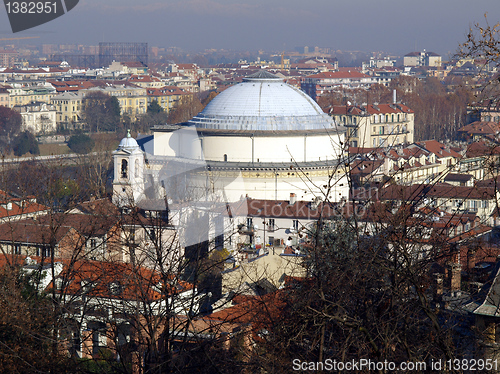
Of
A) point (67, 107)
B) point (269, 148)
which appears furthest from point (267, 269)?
point (67, 107)

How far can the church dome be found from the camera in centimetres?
1873

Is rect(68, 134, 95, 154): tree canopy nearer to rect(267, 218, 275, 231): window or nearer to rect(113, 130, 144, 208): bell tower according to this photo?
rect(113, 130, 144, 208): bell tower

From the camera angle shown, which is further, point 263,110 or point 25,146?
point 25,146

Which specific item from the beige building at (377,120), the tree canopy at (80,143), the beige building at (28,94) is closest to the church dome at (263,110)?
the beige building at (377,120)

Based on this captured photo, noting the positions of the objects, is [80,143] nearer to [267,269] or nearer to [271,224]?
[271,224]

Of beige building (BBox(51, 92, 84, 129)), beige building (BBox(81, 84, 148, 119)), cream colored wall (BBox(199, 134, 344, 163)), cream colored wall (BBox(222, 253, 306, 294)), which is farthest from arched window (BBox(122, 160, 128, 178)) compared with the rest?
beige building (BBox(81, 84, 148, 119))

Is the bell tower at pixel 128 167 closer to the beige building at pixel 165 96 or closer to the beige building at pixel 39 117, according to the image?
the beige building at pixel 39 117

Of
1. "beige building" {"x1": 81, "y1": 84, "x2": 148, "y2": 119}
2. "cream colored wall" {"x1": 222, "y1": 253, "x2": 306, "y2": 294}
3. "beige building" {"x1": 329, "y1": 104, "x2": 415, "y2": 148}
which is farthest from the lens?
"beige building" {"x1": 81, "y1": 84, "x2": 148, "y2": 119}

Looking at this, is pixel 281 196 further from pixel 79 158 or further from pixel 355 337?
pixel 355 337

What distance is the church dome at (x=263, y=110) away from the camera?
1873 cm

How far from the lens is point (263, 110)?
19031mm

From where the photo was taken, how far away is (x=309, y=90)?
2525 inches

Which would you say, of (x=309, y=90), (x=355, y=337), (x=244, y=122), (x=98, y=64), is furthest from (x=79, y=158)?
(x=98, y=64)

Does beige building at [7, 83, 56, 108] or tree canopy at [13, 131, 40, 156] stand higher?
beige building at [7, 83, 56, 108]
